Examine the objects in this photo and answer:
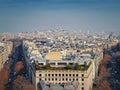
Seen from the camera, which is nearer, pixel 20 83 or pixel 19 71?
pixel 20 83

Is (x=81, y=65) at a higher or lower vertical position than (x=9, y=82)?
higher

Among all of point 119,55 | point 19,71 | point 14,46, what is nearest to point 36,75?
point 19,71

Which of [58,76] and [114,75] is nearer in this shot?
[58,76]

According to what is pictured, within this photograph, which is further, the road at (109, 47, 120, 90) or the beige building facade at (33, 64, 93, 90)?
the road at (109, 47, 120, 90)

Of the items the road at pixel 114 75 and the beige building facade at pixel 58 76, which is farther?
the road at pixel 114 75

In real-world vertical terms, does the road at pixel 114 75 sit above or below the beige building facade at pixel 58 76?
below

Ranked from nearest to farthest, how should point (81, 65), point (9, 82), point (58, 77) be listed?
point (58, 77)
point (81, 65)
point (9, 82)

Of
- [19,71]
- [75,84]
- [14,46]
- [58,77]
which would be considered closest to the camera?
[75,84]

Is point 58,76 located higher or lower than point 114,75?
higher

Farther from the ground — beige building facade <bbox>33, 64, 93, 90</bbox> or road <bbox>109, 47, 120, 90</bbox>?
beige building facade <bbox>33, 64, 93, 90</bbox>

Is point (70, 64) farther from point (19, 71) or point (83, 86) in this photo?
point (19, 71)
